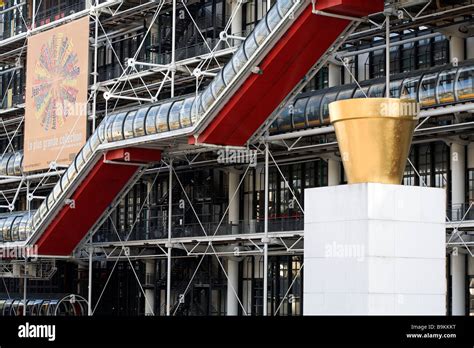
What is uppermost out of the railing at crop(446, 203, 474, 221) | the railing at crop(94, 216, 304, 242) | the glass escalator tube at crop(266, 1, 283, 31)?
the glass escalator tube at crop(266, 1, 283, 31)

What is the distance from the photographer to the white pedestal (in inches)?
723

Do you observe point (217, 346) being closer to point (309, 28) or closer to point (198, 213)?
point (309, 28)

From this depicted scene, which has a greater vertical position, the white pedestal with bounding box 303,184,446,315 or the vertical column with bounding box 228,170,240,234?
the vertical column with bounding box 228,170,240,234

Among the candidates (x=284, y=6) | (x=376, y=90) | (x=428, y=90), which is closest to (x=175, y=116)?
(x=284, y=6)

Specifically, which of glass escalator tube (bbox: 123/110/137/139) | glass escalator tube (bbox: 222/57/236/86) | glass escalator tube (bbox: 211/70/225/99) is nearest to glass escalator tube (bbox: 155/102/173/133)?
glass escalator tube (bbox: 123/110/137/139)

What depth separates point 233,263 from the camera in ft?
112

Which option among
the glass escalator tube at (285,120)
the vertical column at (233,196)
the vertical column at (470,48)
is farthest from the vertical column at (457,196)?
the vertical column at (233,196)

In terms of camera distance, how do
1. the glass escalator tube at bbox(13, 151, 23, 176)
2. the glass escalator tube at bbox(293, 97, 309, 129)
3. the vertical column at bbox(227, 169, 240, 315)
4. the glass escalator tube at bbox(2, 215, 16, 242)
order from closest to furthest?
1. the glass escalator tube at bbox(293, 97, 309, 129)
2. the vertical column at bbox(227, 169, 240, 315)
3. the glass escalator tube at bbox(2, 215, 16, 242)
4. the glass escalator tube at bbox(13, 151, 23, 176)

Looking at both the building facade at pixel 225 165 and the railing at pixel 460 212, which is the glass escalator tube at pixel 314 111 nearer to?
the building facade at pixel 225 165

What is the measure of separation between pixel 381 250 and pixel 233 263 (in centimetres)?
1592

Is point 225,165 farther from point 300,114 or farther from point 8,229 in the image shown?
point 8,229

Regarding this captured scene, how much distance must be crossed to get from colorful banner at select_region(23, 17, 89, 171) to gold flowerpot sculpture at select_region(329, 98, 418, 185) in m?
18.8

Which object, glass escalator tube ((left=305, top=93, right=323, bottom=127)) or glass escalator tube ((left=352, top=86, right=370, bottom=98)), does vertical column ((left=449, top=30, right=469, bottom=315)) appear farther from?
glass escalator tube ((left=305, top=93, right=323, bottom=127))

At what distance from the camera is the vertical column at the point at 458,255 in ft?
88.6
